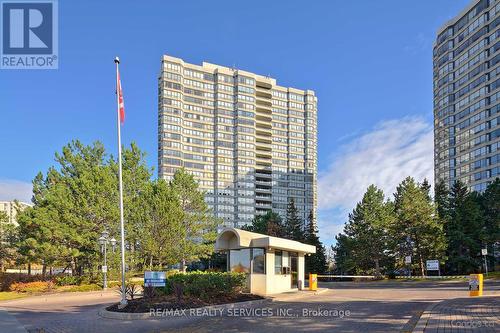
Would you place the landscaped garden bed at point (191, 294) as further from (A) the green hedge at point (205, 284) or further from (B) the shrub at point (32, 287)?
(B) the shrub at point (32, 287)

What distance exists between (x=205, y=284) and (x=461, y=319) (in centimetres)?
1110

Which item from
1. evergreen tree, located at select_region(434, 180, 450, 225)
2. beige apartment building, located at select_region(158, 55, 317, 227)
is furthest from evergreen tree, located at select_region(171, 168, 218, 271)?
beige apartment building, located at select_region(158, 55, 317, 227)

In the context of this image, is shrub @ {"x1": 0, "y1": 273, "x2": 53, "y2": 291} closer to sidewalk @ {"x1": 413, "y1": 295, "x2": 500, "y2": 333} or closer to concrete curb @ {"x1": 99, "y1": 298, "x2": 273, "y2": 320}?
concrete curb @ {"x1": 99, "y1": 298, "x2": 273, "y2": 320}

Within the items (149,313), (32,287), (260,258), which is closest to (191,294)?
(149,313)

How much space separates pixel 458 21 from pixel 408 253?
7640cm

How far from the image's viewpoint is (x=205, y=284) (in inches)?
802

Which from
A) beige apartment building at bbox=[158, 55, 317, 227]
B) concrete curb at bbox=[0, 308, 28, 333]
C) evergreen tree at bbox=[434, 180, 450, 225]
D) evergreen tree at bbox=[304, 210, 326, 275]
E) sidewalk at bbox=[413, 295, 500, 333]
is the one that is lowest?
evergreen tree at bbox=[304, 210, 326, 275]

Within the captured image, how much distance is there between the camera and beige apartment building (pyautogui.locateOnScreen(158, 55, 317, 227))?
5094 inches

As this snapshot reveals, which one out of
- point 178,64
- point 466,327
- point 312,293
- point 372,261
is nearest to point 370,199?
point 372,261

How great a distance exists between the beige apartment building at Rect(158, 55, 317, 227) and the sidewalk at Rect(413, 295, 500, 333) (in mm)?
111807

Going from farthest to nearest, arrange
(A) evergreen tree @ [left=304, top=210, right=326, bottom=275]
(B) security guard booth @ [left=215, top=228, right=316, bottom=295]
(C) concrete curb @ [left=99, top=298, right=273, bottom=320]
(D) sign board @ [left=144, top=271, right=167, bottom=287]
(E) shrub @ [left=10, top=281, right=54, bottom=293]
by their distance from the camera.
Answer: (A) evergreen tree @ [left=304, top=210, right=326, bottom=275] < (E) shrub @ [left=10, top=281, right=54, bottom=293] < (B) security guard booth @ [left=215, top=228, right=316, bottom=295] < (D) sign board @ [left=144, top=271, right=167, bottom=287] < (C) concrete curb @ [left=99, top=298, right=273, bottom=320]

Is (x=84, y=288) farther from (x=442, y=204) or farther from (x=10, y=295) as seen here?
(x=442, y=204)

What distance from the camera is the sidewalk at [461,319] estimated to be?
37.2 feet

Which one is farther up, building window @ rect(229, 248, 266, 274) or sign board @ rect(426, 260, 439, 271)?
building window @ rect(229, 248, 266, 274)
